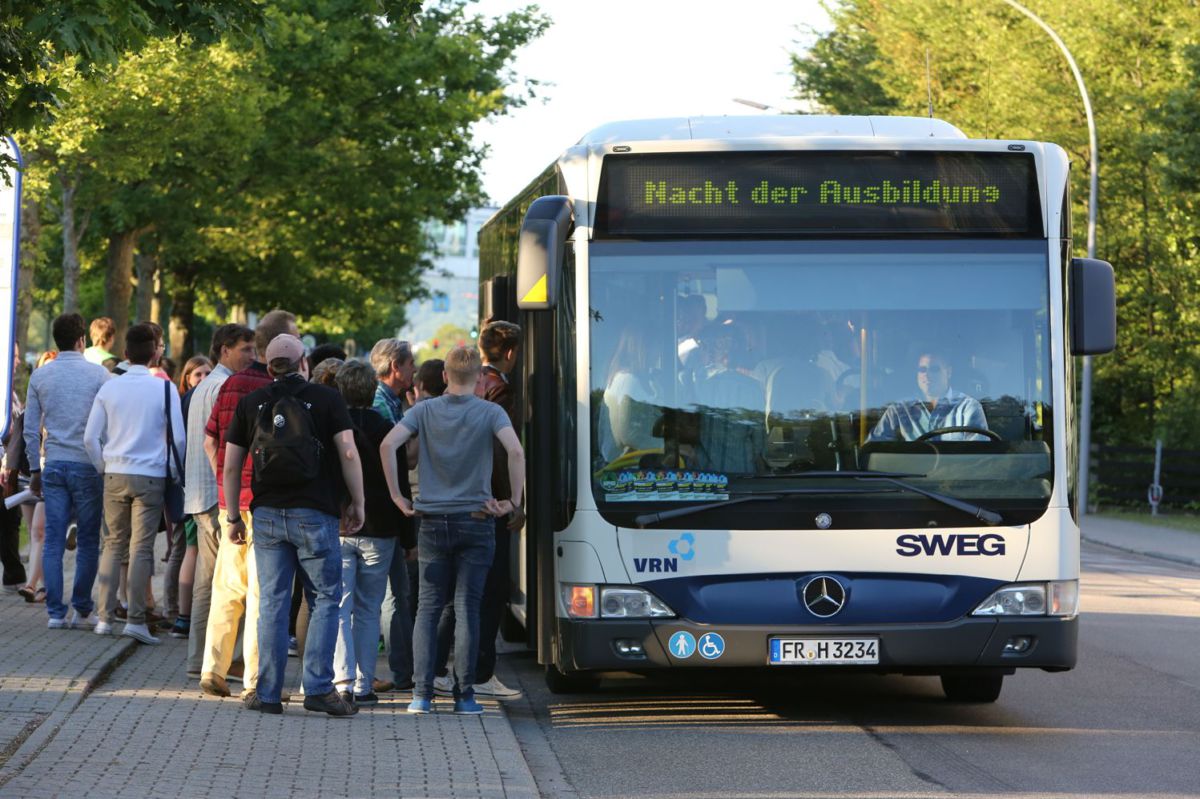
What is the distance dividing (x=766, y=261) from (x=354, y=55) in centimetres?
2764

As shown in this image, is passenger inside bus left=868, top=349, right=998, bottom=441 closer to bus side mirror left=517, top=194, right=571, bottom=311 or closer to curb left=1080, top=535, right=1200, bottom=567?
bus side mirror left=517, top=194, right=571, bottom=311

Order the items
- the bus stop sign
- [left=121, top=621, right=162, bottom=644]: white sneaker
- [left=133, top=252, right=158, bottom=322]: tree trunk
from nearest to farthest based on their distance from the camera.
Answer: the bus stop sign, [left=121, top=621, right=162, bottom=644]: white sneaker, [left=133, top=252, right=158, bottom=322]: tree trunk

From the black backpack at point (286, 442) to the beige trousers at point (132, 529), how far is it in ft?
10.0

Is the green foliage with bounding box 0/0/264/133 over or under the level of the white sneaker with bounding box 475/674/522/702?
over

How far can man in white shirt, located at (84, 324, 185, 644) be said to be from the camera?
11.6 m

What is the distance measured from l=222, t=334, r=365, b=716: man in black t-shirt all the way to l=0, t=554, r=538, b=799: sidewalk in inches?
10.6

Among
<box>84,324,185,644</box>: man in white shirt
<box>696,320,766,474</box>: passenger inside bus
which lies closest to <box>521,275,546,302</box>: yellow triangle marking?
<box>696,320,766,474</box>: passenger inside bus

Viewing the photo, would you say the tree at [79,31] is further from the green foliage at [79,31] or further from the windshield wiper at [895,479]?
the windshield wiper at [895,479]

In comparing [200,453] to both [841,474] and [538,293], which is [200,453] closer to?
[538,293]

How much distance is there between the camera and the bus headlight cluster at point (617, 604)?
8.95 metres

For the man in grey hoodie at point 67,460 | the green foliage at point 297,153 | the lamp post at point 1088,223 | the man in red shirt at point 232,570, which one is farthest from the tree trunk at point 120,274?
the man in red shirt at point 232,570

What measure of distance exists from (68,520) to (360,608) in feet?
11.4

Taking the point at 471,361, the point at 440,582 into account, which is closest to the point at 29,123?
the point at 471,361

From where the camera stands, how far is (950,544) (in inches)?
353
